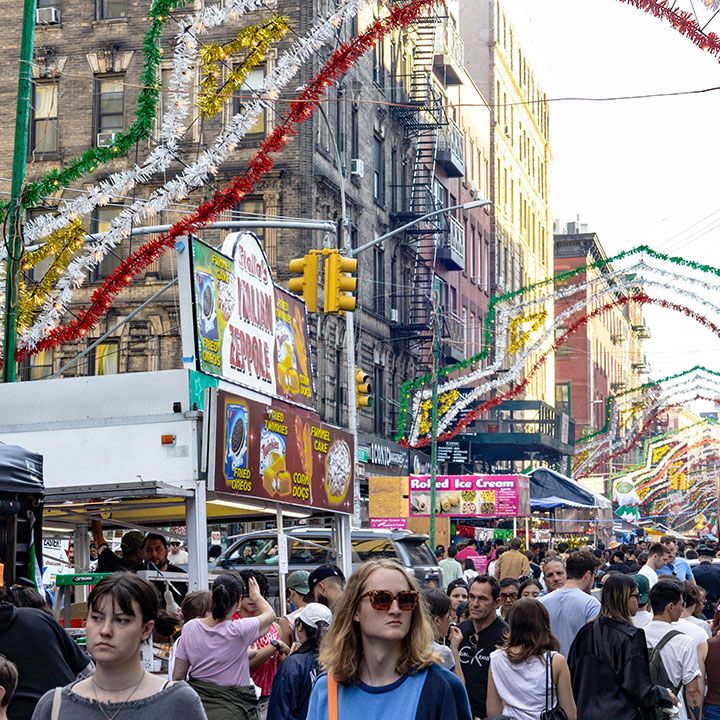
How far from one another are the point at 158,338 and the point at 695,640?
3061cm

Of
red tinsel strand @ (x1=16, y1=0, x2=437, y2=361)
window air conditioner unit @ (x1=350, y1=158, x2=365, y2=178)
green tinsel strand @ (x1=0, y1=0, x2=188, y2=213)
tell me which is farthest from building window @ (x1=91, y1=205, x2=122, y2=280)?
green tinsel strand @ (x1=0, y1=0, x2=188, y2=213)

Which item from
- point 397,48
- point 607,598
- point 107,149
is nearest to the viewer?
point 607,598

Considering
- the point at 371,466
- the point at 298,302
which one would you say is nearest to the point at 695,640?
the point at 298,302

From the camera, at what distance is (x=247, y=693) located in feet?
30.8

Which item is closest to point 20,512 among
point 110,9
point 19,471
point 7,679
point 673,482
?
point 19,471

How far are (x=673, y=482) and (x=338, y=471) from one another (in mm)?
88074

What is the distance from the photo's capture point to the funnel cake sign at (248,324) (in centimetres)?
1416

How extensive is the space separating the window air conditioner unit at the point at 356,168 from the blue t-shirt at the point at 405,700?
129 ft

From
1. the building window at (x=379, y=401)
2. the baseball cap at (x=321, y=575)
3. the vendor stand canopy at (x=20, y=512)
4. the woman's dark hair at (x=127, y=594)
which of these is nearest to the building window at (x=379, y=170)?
the building window at (x=379, y=401)

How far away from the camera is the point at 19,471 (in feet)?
36.3

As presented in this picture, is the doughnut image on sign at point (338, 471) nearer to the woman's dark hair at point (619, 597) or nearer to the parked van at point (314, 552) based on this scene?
Answer: the parked van at point (314, 552)

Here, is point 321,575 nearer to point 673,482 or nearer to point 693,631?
point 693,631

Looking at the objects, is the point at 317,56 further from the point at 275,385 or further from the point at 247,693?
the point at 247,693

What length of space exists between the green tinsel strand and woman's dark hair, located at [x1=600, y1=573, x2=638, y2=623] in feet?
28.1
